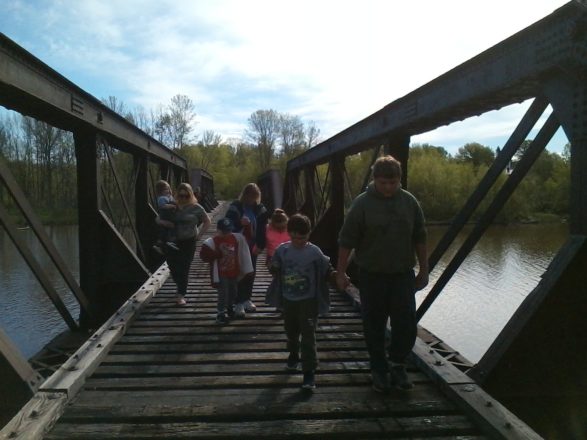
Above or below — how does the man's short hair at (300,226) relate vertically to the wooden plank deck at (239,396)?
above

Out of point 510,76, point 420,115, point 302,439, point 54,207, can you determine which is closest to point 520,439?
point 302,439

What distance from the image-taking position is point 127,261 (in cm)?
652

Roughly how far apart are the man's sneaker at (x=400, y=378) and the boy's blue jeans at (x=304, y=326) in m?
0.53

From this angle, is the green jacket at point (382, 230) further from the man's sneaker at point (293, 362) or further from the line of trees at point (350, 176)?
the line of trees at point (350, 176)

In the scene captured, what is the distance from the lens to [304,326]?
3793 mm

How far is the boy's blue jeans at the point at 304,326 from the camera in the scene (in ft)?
12.0

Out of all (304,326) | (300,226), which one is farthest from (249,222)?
(304,326)

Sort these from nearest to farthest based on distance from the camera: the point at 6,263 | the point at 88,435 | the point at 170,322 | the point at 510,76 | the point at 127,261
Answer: the point at 88,435 < the point at 510,76 < the point at 170,322 < the point at 127,261 < the point at 6,263

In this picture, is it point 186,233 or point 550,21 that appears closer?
point 550,21

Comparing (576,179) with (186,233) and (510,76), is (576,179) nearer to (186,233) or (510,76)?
(510,76)

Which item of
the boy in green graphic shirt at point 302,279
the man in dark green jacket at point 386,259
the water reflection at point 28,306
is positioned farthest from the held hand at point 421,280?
the water reflection at point 28,306

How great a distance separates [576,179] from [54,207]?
4010 cm

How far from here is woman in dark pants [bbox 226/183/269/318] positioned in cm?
566

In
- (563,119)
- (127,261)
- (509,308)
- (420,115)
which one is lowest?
(509,308)
